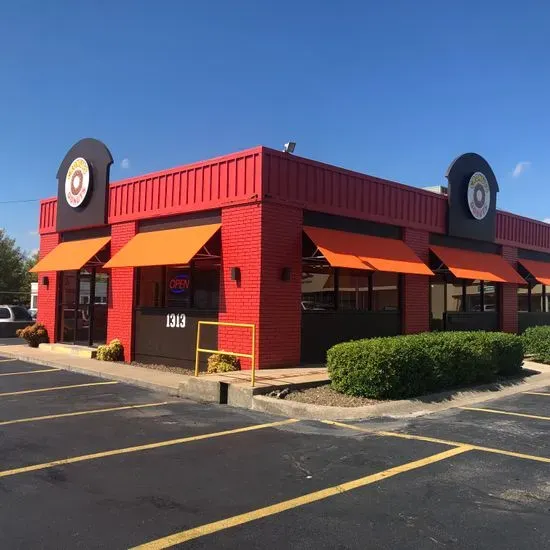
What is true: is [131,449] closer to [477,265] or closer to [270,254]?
[270,254]

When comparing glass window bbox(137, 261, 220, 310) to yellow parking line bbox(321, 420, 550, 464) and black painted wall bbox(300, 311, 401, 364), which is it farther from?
yellow parking line bbox(321, 420, 550, 464)

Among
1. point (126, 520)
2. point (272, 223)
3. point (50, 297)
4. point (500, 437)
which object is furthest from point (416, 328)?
point (126, 520)

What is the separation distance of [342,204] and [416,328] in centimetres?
445

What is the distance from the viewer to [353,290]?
57.5 ft

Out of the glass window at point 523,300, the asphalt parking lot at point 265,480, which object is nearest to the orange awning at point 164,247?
the asphalt parking lot at point 265,480

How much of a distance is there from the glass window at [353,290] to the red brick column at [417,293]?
1122 millimetres

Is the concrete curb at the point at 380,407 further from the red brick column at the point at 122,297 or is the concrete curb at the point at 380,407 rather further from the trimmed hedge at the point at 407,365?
the red brick column at the point at 122,297

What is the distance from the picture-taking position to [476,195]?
1889 cm

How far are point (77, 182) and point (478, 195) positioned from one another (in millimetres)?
12616

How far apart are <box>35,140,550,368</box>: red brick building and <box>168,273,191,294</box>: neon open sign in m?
0.06

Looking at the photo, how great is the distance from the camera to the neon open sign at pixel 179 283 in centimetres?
1587

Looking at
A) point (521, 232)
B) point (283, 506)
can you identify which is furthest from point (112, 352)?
point (521, 232)

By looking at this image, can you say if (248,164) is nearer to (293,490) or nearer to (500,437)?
(500,437)

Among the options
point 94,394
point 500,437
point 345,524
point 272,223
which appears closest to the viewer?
point 345,524
